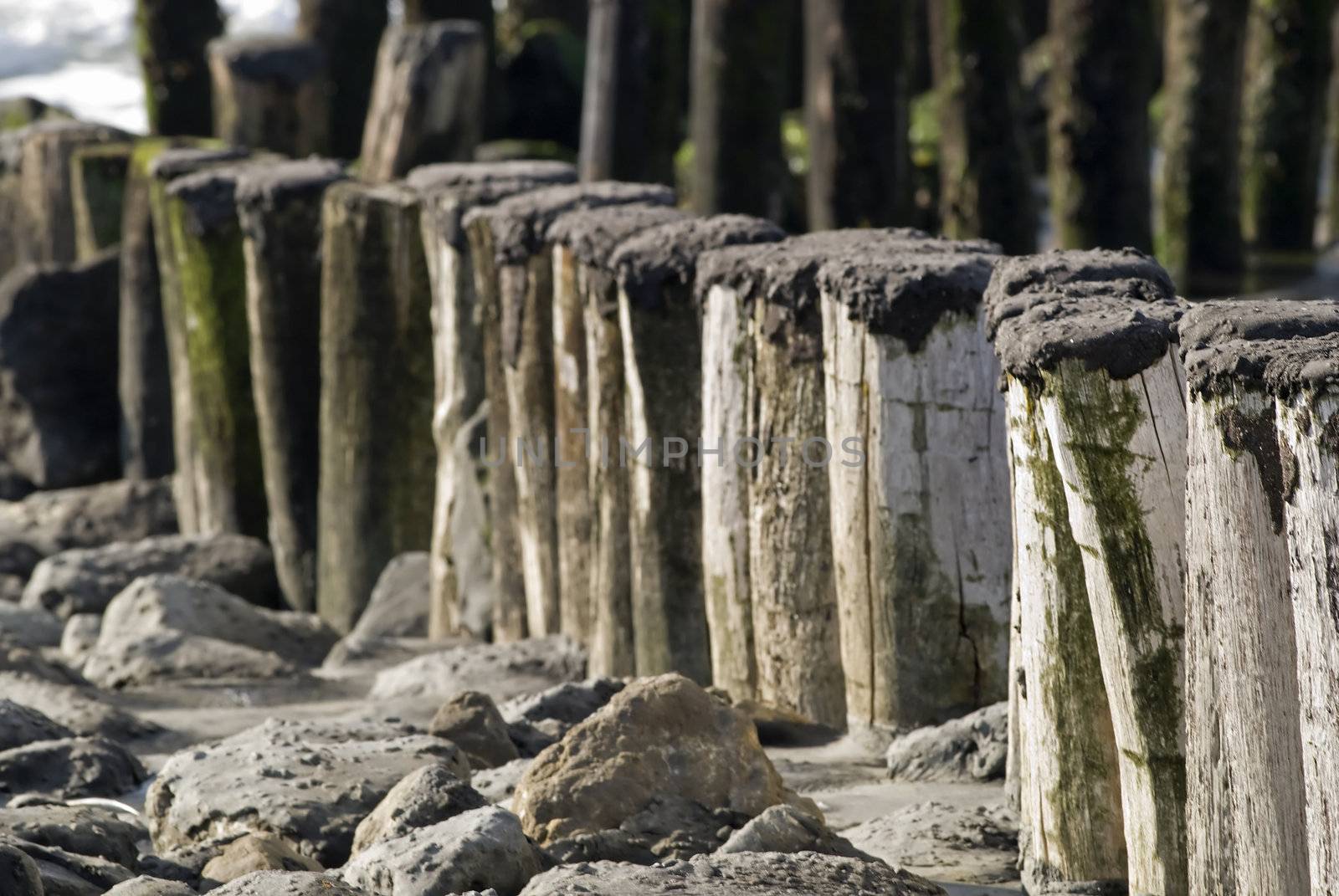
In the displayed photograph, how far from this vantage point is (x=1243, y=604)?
254 centimetres

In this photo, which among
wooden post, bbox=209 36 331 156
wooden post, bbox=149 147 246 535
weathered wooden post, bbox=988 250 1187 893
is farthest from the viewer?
wooden post, bbox=209 36 331 156

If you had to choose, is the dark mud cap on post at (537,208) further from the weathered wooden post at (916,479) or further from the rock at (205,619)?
the rock at (205,619)

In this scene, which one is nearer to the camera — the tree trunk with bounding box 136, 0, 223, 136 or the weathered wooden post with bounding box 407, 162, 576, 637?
the weathered wooden post with bounding box 407, 162, 576, 637

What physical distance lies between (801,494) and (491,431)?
192 centimetres

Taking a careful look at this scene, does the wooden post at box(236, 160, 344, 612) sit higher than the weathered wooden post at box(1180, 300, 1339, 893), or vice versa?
the wooden post at box(236, 160, 344, 612)

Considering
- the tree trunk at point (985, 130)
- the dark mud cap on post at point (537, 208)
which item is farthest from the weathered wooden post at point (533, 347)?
the tree trunk at point (985, 130)

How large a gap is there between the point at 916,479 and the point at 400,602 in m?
3.16

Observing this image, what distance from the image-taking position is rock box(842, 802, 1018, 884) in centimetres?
346

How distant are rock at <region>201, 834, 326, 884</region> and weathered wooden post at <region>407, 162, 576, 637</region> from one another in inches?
99.1

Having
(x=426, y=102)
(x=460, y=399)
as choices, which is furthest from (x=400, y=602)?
(x=426, y=102)

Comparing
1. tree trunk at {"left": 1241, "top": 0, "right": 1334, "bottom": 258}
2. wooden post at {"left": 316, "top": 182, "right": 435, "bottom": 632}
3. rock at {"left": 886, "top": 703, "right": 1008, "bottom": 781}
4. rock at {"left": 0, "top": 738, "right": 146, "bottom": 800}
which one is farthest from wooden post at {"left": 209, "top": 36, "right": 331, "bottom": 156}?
tree trunk at {"left": 1241, "top": 0, "right": 1334, "bottom": 258}

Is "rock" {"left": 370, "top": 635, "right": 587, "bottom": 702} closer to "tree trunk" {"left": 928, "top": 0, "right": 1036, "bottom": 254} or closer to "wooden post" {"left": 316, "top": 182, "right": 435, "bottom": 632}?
"wooden post" {"left": 316, "top": 182, "right": 435, "bottom": 632}

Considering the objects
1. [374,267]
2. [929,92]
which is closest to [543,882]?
[374,267]

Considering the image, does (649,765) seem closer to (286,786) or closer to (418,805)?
(418,805)
